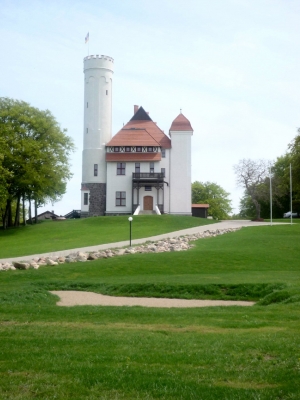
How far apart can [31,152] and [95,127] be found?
1595 cm

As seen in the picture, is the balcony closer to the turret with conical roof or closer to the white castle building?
the white castle building

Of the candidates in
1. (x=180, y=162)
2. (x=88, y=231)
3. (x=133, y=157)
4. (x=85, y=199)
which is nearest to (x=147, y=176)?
(x=133, y=157)

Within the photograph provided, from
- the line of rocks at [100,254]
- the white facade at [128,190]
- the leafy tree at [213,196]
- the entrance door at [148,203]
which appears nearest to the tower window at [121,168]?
the white facade at [128,190]

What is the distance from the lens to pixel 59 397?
6.54 m

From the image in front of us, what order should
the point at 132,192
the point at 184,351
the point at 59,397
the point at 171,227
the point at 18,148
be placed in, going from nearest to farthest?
the point at 59,397, the point at 184,351, the point at 171,227, the point at 18,148, the point at 132,192

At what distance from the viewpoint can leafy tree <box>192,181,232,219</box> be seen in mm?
A: 121606

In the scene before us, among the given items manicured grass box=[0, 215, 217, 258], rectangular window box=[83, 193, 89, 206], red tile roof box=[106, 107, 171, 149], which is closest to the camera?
manicured grass box=[0, 215, 217, 258]

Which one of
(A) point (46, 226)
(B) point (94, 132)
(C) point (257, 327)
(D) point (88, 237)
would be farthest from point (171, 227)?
(C) point (257, 327)

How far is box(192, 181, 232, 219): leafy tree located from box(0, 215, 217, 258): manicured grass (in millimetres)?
56375

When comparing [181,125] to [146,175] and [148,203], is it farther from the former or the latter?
[148,203]

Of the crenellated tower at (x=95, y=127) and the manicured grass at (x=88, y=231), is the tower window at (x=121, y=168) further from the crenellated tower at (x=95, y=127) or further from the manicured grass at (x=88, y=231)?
the manicured grass at (x=88, y=231)

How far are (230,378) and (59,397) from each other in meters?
2.22

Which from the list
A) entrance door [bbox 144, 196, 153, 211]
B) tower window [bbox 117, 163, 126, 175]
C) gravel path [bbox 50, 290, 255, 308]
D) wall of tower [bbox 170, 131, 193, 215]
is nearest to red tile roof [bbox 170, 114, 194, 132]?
wall of tower [bbox 170, 131, 193, 215]

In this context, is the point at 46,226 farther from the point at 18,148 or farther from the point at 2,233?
the point at 18,148
